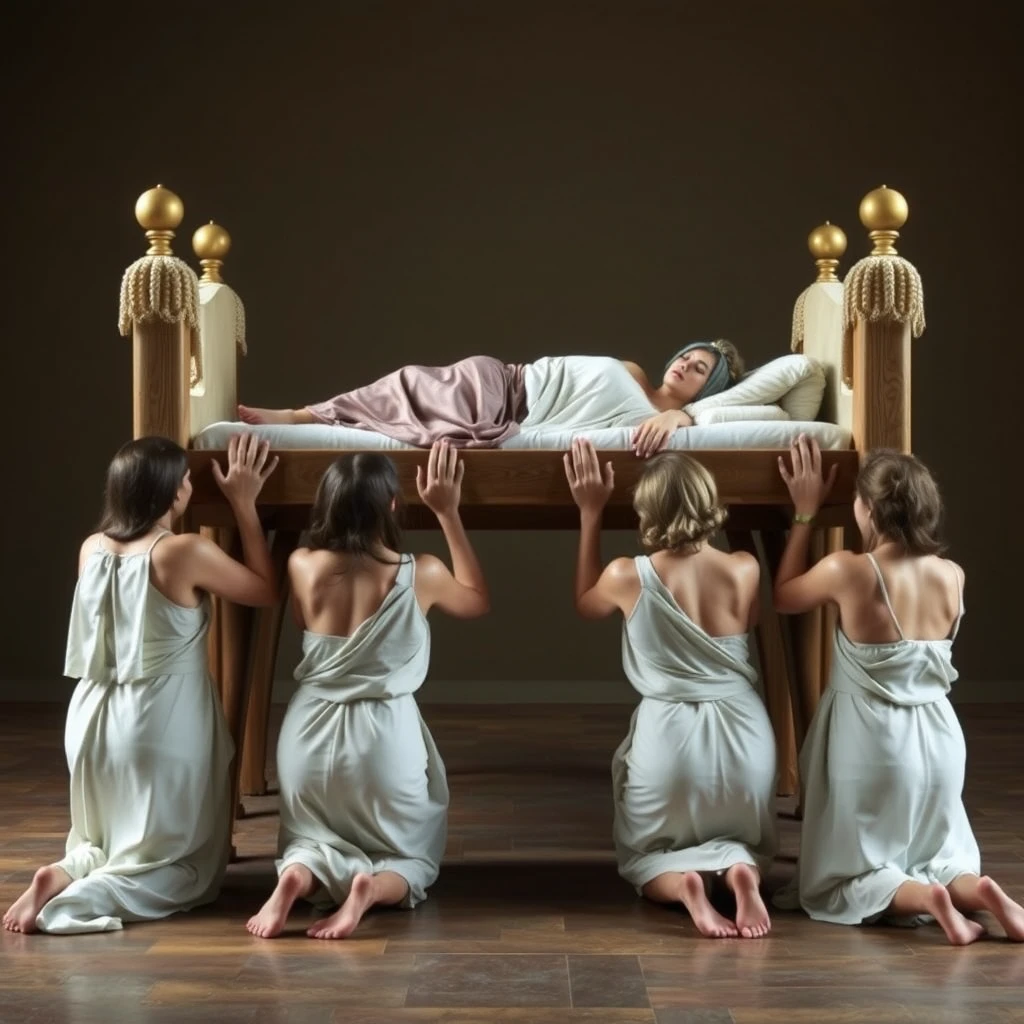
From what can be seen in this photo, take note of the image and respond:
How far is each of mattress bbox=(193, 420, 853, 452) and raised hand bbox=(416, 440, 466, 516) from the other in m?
0.13

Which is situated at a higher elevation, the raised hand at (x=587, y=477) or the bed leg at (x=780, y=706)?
the raised hand at (x=587, y=477)

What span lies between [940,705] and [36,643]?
539cm

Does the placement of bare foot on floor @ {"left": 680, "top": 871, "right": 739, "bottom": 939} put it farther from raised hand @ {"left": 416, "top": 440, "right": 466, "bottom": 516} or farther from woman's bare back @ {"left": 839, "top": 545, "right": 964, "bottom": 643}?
raised hand @ {"left": 416, "top": 440, "right": 466, "bottom": 516}

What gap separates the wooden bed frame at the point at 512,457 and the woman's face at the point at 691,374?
1.07ft

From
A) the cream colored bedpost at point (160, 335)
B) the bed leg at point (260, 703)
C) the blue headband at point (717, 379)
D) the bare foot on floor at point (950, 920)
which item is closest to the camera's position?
the bare foot on floor at point (950, 920)

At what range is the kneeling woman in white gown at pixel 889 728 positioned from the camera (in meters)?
3.28

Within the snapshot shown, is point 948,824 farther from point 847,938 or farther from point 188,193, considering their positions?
point 188,193

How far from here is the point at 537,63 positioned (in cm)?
754

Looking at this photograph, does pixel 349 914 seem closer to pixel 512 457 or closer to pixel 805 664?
pixel 512 457

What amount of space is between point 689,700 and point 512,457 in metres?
0.77

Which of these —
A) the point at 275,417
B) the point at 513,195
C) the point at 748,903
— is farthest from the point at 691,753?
the point at 513,195

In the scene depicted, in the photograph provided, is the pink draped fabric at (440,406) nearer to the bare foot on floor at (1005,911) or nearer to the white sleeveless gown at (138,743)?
the white sleeveless gown at (138,743)

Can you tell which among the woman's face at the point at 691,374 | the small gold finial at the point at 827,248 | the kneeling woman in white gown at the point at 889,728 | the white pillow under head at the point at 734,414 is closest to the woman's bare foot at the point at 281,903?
the kneeling woman in white gown at the point at 889,728

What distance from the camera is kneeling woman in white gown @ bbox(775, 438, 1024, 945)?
10.8ft
